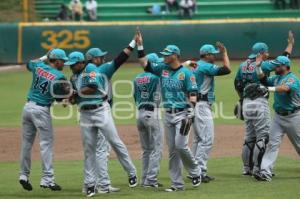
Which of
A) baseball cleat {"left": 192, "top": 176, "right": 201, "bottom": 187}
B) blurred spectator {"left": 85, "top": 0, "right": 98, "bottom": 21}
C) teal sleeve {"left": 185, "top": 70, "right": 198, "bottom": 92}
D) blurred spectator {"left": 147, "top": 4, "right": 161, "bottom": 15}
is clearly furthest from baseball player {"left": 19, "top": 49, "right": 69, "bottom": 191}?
blurred spectator {"left": 147, "top": 4, "right": 161, "bottom": 15}

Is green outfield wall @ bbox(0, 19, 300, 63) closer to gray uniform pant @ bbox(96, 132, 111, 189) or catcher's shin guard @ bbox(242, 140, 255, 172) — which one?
catcher's shin guard @ bbox(242, 140, 255, 172)

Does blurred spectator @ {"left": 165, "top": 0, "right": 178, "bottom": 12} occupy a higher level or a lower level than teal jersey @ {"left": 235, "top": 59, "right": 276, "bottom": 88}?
lower

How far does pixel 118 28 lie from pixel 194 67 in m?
16.3

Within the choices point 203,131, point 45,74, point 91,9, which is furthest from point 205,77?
point 91,9

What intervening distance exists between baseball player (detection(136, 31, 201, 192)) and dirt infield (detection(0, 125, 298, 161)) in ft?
12.0

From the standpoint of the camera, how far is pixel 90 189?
35.9ft

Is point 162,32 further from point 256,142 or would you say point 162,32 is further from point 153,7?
point 256,142

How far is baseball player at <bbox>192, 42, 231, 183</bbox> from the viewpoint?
12266mm

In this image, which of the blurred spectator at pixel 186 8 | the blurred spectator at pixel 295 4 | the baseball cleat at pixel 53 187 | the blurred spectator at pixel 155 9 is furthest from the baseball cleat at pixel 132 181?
the blurred spectator at pixel 295 4

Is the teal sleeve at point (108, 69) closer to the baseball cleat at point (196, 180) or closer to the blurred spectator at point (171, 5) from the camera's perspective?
the baseball cleat at point (196, 180)

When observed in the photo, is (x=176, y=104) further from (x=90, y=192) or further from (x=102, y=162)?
(x=90, y=192)

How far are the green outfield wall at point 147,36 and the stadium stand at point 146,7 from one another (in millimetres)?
4223

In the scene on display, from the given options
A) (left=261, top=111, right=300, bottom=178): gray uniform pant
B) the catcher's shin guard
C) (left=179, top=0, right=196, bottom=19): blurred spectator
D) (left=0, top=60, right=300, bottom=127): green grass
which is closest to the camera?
(left=261, top=111, right=300, bottom=178): gray uniform pant

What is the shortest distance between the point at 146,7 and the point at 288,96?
71.8 feet
